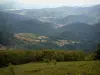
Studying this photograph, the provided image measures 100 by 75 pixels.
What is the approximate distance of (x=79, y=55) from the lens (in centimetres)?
10281

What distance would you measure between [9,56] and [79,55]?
102ft

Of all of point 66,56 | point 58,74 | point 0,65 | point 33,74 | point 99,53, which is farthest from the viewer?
point 66,56

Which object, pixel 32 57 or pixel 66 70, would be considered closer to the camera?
pixel 66 70

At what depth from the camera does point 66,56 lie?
101 metres

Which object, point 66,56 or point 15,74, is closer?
point 15,74

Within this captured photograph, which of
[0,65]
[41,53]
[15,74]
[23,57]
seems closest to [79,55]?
[41,53]

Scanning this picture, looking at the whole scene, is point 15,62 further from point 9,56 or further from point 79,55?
point 79,55

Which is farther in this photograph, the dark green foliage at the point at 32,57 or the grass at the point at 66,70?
the dark green foliage at the point at 32,57

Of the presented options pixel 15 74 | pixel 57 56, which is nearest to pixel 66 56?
pixel 57 56

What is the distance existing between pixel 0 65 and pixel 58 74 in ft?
155

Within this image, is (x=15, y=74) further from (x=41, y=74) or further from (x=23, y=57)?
(x=23, y=57)

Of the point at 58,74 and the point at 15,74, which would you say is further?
the point at 15,74

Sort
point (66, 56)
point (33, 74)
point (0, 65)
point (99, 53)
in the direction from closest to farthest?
point (33, 74), point (99, 53), point (0, 65), point (66, 56)

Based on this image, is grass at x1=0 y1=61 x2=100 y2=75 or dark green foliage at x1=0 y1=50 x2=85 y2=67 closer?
grass at x1=0 y1=61 x2=100 y2=75
